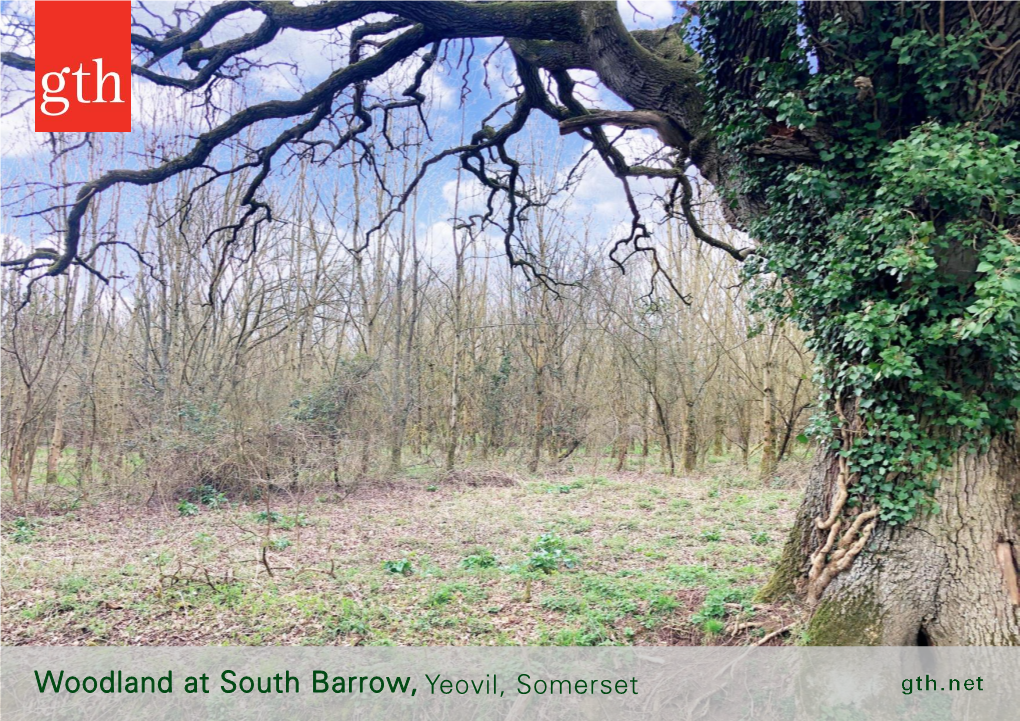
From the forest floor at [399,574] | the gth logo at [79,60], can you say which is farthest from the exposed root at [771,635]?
the gth logo at [79,60]

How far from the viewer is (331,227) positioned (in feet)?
44.2

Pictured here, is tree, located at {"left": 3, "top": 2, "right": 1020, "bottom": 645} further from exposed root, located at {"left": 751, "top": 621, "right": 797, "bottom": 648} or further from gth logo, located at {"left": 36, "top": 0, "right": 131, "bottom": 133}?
gth logo, located at {"left": 36, "top": 0, "right": 131, "bottom": 133}

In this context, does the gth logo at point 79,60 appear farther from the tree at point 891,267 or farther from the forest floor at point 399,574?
the forest floor at point 399,574

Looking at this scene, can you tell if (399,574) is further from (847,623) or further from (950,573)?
(950,573)

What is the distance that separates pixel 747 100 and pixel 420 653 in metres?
4.34

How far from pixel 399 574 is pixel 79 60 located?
5.12m

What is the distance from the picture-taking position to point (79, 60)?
4.66 meters

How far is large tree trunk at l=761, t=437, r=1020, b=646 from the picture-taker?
10.9 feet

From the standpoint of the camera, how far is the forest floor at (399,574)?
4.16m

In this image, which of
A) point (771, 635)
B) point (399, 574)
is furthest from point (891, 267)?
point (399, 574)

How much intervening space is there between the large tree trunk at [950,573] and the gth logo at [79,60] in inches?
256

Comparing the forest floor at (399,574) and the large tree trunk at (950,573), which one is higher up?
the large tree trunk at (950,573)

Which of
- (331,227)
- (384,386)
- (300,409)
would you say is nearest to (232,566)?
(300,409)

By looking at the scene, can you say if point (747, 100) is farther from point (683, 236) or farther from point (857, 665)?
point (683, 236)
